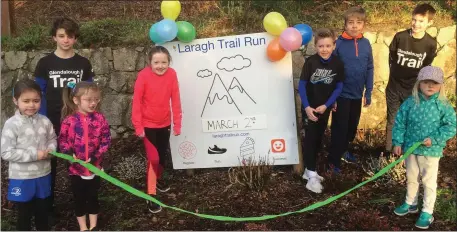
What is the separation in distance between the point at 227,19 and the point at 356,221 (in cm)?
319

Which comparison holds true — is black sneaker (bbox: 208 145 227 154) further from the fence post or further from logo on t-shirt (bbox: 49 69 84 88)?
the fence post

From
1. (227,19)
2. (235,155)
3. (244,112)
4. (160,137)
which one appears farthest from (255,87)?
(227,19)

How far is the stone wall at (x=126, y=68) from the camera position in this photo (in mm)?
5652

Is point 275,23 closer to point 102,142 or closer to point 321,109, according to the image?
point 321,109

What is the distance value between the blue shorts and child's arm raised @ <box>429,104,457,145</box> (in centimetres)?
314

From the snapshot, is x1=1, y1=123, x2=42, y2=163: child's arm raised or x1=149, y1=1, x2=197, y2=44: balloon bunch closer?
x1=1, y1=123, x2=42, y2=163: child's arm raised

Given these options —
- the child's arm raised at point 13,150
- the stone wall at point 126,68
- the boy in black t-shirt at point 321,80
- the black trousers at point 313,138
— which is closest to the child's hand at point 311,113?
the boy in black t-shirt at point 321,80

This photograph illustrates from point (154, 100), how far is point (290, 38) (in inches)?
55.0

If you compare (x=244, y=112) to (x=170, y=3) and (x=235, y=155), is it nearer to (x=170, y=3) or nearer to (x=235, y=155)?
(x=235, y=155)

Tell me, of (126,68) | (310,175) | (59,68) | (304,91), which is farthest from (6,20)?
(310,175)

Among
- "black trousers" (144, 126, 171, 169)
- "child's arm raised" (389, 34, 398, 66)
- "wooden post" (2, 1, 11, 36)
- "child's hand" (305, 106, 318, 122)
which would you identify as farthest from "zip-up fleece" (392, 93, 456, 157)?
"wooden post" (2, 1, 11, 36)

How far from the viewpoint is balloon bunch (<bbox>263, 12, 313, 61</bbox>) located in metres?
4.27

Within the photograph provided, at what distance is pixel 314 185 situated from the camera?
446 centimetres

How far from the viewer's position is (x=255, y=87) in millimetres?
4723
